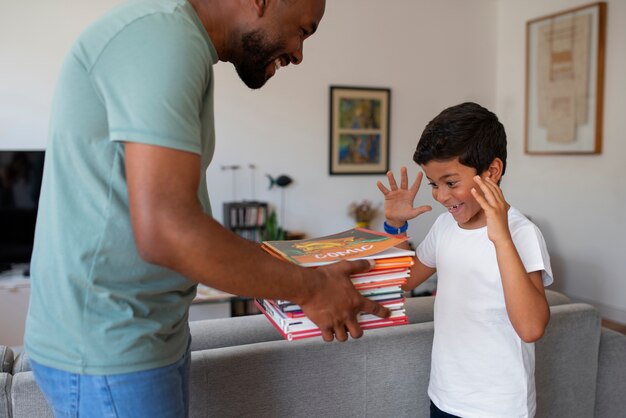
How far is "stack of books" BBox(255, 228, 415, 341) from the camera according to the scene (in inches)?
38.0

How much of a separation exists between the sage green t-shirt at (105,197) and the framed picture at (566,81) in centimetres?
453

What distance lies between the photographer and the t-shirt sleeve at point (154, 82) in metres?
0.70

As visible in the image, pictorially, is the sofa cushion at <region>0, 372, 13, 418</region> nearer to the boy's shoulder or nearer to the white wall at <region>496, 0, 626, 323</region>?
the boy's shoulder

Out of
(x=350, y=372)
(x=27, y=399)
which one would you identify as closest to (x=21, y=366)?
(x=27, y=399)

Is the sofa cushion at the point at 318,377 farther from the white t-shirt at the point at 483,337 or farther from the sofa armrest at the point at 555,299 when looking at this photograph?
the sofa armrest at the point at 555,299

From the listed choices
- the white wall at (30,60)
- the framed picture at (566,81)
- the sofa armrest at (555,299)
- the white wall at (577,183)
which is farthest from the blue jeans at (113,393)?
the framed picture at (566,81)

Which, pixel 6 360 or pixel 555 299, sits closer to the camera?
pixel 6 360

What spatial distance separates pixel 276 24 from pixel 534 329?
798 millimetres

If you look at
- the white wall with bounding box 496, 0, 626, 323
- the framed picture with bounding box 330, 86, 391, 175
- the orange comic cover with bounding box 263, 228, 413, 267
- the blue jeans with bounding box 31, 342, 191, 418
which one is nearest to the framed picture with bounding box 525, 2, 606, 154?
the white wall with bounding box 496, 0, 626, 323

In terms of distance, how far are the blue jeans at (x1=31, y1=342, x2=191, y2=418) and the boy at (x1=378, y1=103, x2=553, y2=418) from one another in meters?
0.72

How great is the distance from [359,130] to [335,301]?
4367 millimetres

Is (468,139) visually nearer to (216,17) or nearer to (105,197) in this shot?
(216,17)

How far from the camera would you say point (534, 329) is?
1160 mm

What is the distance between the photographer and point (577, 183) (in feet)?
15.6
